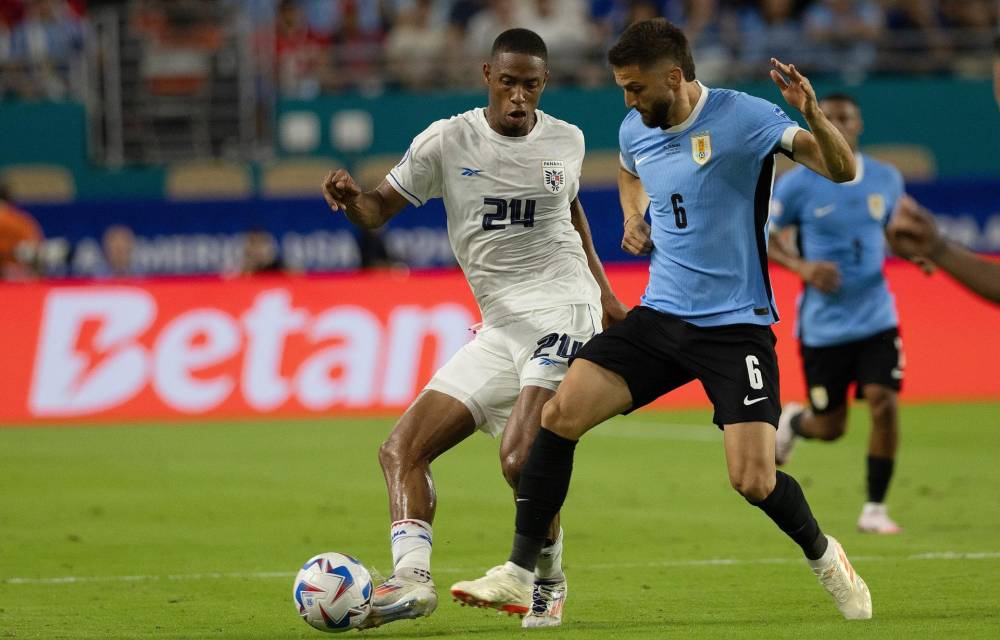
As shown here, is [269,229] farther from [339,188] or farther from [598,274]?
[339,188]

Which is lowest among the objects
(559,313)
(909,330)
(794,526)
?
(909,330)

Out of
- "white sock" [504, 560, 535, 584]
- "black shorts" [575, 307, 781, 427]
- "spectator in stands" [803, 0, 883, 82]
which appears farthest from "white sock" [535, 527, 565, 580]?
"spectator in stands" [803, 0, 883, 82]

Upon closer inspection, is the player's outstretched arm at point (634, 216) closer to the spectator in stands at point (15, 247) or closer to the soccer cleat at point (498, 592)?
the soccer cleat at point (498, 592)

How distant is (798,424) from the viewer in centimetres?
1154

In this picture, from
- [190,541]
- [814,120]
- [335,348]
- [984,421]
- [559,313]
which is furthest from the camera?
[335,348]

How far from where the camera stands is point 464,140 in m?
7.44

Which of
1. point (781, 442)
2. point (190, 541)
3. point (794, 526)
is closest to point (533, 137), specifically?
point (794, 526)

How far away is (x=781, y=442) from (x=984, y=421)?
5.17 metres

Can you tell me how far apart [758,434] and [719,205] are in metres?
0.99

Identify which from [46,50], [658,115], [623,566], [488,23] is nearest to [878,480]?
[623,566]

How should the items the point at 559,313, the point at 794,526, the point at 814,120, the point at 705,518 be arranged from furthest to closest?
the point at 705,518
the point at 559,313
the point at 794,526
the point at 814,120

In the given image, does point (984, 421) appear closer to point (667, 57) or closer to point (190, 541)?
point (190, 541)

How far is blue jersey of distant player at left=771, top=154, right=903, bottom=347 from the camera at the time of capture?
10.8 metres

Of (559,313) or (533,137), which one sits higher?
(533,137)
